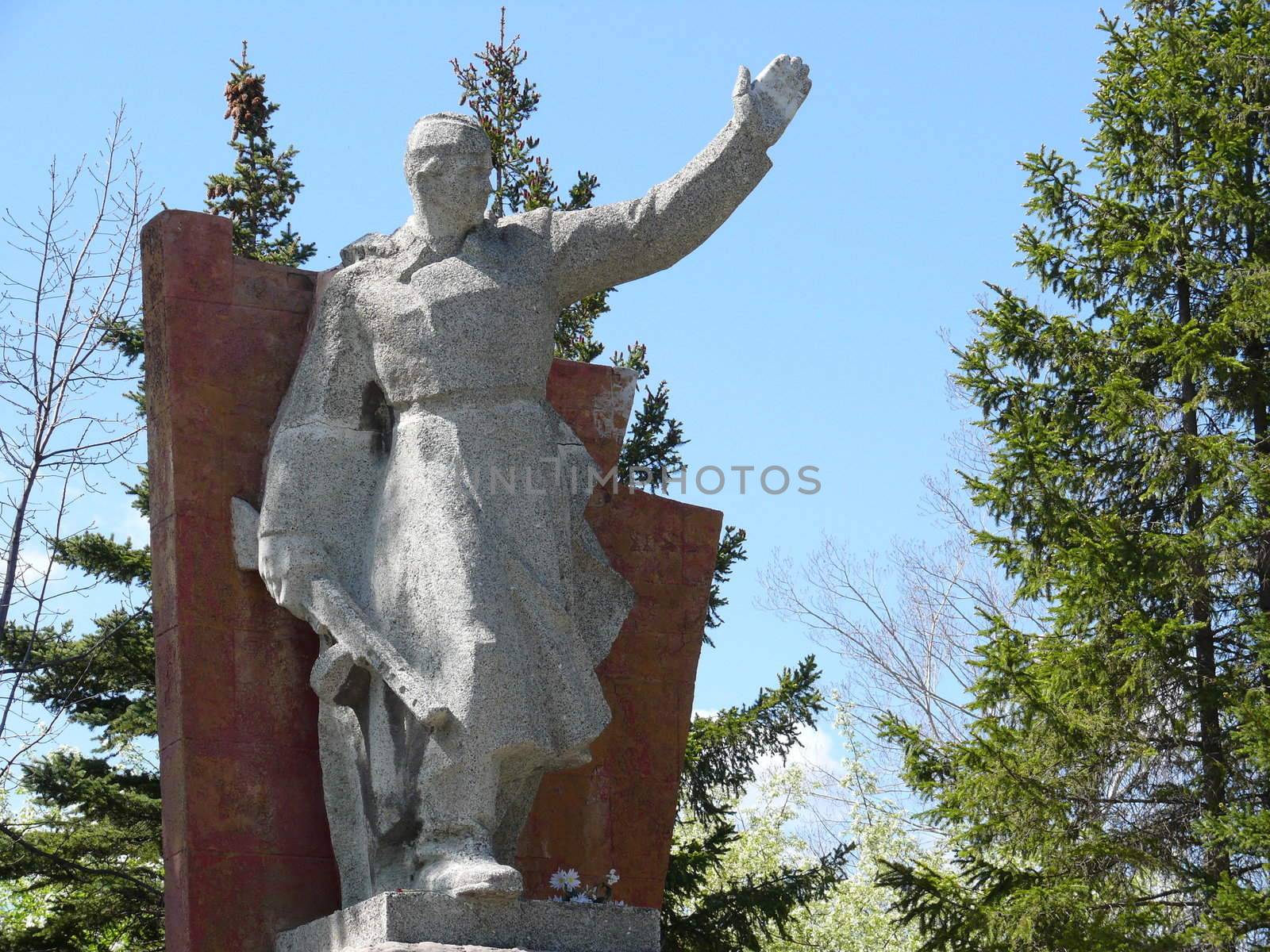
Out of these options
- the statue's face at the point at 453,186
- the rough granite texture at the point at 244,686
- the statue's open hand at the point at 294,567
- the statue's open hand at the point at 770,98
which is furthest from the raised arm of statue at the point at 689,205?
the statue's open hand at the point at 294,567

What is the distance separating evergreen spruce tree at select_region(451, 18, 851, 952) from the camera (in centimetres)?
1185

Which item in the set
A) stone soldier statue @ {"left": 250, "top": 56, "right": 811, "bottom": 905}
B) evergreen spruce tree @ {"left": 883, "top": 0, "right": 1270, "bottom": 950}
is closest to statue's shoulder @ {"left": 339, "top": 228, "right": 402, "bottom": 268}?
stone soldier statue @ {"left": 250, "top": 56, "right": 811, "bottom": 905}

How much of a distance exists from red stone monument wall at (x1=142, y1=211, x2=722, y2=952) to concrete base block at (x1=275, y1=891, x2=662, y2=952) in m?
0.47

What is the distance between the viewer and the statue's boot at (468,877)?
20.7 feet

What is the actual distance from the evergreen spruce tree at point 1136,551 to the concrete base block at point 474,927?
3524mm

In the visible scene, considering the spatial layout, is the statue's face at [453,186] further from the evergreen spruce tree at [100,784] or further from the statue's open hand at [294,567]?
the evergreen spruce tree at [100,784]

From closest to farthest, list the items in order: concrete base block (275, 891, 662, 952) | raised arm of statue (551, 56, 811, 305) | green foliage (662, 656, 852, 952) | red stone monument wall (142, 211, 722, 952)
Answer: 1. concrete base block (275, 891, 662, 952)
2. red stone monument wall (142, 211, 722, 952)
3. raised arm of statue (551, 56, 811, 305)
4. green foliage (662, 656, 852, 952)

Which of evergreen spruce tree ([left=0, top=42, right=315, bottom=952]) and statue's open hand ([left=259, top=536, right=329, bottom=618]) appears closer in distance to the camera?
statue's open hand ([left=259, top=536, right=329, bottom=618])

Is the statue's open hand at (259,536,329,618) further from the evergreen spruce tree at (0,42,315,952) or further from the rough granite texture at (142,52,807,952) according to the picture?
the evergreen spruce tree at (0,42,315,952)

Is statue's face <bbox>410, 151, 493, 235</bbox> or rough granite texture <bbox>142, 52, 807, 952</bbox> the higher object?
statue's face <bbox>410, 151, 493, 235</bbox>

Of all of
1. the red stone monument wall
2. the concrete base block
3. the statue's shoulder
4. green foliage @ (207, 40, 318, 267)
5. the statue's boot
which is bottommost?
the concrete base block

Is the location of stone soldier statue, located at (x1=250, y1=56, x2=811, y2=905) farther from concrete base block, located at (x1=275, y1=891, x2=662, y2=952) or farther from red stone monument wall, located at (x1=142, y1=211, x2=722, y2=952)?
red stone monument wall, located at (x1=142, y1=211, x2=722, y2=952)

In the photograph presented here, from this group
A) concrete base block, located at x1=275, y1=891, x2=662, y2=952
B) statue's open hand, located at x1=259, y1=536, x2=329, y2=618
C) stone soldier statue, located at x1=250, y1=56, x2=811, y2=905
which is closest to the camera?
concrete base block, located at x1=275, y1=891, x2=662, y2=952

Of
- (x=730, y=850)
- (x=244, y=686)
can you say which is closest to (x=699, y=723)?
(x=730, y=850)
